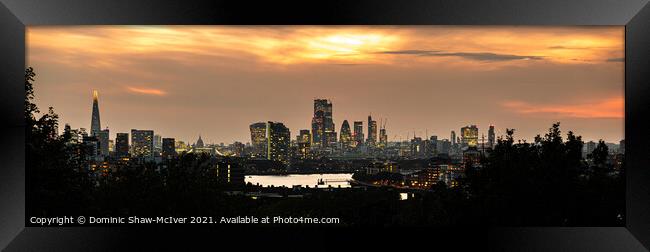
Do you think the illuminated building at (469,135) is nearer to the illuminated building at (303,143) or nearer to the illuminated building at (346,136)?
the illuminated building at (346,136)

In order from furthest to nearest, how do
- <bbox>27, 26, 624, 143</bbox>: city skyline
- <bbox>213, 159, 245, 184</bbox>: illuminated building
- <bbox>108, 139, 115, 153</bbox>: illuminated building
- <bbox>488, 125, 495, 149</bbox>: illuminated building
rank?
<bbox>213, 159, 245, 184</bbox>: illuminated building → <bbox>488, 125, 495, 149</bbox>: illuminated building → <bbox>108, 139, 115, 153</bbox>: illuminated building → <bbox>27, 26, 624, 143</bbox>: city skyline

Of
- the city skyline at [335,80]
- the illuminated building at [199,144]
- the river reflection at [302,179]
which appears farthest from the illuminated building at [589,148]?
the illuminated building at [199,144]

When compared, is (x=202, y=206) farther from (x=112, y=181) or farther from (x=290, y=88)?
(x=290, y=88)

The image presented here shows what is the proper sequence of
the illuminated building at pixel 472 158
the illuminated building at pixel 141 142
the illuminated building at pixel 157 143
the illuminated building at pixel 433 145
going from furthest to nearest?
the illuminated building at pixel 472 158 → the illuminated building at pixel 433 145 → the illuminated building at pixel 157 143 → the illuminated building at pixel 141 142

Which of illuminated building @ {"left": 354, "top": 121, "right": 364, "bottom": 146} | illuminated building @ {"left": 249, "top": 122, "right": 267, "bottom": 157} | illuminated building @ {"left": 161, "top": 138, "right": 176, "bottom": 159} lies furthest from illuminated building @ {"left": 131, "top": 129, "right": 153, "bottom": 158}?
illuminated building @ {"left": 354, "top": 121, "right": 364, "bottom": 146}

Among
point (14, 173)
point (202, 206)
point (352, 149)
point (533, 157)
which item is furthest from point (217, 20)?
point (533, 157)

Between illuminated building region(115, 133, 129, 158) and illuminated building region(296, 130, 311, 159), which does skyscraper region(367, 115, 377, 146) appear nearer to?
illuminated building region(296, 130, 311, 159)

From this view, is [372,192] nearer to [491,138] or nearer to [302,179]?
[302,179]
